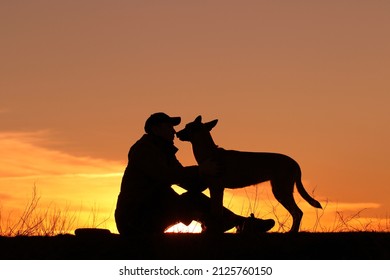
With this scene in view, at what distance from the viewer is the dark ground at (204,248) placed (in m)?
7.20

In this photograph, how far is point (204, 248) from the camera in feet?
24.1

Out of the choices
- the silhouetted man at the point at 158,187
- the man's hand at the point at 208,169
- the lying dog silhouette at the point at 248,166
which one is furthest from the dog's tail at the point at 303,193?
the man's hand at the point at 208,169

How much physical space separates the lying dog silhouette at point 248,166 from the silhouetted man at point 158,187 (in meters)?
2.80

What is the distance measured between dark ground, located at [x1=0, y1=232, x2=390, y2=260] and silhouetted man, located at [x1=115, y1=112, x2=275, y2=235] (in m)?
0.33

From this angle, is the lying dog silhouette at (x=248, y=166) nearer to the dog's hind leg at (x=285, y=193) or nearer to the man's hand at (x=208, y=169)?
the dog's hind leg at (x=285, y=193)

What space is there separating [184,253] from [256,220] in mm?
1800

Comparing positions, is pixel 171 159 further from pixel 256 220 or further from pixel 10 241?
pixel 10 241

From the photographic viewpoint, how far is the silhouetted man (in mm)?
8266

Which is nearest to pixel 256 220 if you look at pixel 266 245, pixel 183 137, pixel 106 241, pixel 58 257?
pixel 266 245

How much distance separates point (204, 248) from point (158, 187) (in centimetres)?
130

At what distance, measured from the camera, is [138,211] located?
27.4 ft

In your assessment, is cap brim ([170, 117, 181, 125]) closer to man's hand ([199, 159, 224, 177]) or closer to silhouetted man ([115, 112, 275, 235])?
silhouetted man ([115, 112, 275, 235])

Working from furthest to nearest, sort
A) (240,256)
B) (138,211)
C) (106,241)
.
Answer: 1. (138,211)
2. (106,241)
3. (240,256)

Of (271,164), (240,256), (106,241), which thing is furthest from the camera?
(271,164)
